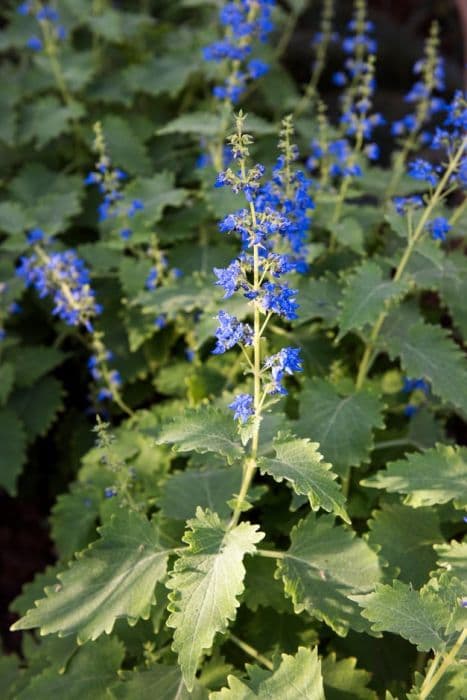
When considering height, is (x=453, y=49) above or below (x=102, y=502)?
above

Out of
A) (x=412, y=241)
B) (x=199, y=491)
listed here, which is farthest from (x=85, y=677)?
(x=412, y=241)

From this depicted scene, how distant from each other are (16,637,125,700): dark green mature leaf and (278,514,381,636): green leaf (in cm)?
78

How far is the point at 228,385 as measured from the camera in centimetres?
372

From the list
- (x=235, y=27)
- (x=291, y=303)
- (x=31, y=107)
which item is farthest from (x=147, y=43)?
(x=291, y=303)

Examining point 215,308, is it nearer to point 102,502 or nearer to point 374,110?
point 102,502

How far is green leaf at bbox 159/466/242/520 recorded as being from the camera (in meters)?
2.89

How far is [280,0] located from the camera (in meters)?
7.84

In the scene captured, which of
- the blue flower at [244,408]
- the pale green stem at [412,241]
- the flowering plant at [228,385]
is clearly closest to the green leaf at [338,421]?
the flowering plant at [228,385]

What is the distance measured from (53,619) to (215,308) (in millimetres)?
1570

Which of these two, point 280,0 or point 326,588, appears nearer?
point 326,588

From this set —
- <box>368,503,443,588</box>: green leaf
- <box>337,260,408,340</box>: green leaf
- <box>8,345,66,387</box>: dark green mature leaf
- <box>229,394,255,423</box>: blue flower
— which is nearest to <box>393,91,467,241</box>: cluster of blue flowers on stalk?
<box>337,260,408,340</box>: green leaf

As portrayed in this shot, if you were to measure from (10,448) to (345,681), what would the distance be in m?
2.23

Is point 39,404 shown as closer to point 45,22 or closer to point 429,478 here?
point 429,478

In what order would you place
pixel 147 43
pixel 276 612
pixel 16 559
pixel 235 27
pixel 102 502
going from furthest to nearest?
pixel 147 43
pixel 16 559
pixel 235 27
pixel 102 502
pixel 276 612
